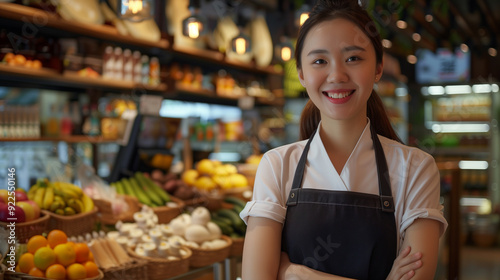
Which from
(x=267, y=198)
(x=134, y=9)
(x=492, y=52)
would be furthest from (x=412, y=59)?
(x=267, y=198)

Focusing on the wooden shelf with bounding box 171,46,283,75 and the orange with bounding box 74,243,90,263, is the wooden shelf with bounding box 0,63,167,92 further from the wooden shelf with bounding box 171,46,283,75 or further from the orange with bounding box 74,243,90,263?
the orange with bounding box 74,243,90,263

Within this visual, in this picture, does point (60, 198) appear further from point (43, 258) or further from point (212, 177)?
point (212, 177)

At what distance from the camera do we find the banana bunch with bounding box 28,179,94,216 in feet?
7.91

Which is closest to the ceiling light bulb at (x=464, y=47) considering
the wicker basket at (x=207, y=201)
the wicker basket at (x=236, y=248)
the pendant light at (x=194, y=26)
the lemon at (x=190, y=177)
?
the lemon at (x=190, y=177)

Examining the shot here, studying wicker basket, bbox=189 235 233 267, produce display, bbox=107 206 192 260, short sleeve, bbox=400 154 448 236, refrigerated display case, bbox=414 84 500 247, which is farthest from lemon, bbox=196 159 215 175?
refrigerated display case, bbox=414 84 500 247

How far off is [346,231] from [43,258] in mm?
1207

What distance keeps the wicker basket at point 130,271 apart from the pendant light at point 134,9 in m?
1.24

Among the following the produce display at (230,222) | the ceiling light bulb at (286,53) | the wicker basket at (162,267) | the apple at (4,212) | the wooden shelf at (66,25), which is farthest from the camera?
the ceiling light bulb at (286,53)

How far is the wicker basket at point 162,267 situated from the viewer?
230 cm

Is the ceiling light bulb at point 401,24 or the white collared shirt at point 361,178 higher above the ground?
the ceiling light bulb at point 401,24

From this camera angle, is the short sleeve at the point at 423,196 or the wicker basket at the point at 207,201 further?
the wicker basket at the point at 207,201

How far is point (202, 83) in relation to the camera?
227 inches

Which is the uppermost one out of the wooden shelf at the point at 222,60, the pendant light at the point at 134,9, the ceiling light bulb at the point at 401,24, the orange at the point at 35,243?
the ceiling light bulb at the point at 401,24

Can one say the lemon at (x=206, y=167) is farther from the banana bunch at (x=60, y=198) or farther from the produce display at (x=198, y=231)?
the banana bunch at (x=60, y=198)
